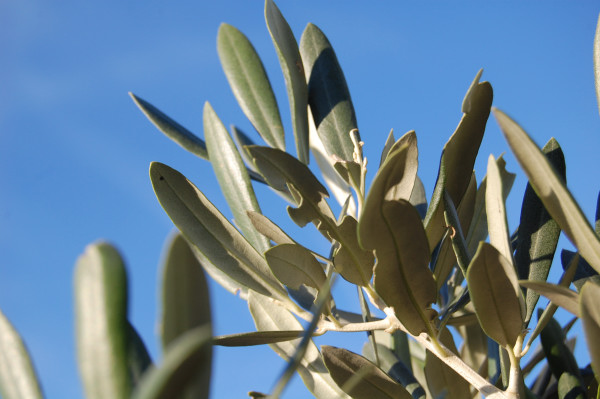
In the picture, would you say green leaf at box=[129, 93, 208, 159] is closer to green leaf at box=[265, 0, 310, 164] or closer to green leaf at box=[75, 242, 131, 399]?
green leaf at box=[265, 0, 310, 164]

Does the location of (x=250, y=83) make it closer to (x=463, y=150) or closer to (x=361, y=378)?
(x=463, y=150)

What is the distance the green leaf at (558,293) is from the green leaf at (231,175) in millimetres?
600

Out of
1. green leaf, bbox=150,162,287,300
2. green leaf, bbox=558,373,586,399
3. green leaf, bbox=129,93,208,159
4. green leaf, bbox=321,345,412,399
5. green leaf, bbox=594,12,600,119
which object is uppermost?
green leaf, bbox=129,93,208,159

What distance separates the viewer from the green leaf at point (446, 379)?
126cm

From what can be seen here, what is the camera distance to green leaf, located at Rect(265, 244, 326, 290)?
3.36 ft

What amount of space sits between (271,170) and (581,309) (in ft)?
1.95

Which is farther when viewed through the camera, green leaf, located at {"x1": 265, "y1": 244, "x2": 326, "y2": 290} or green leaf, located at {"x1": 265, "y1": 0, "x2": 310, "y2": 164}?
green leaf, located at {"x1": 265, "y1": 0, "x2": 310, "y2": 164}

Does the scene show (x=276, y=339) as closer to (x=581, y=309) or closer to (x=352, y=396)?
(x=352, y=396)

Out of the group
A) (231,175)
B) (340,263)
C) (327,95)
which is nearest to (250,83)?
(327,95)

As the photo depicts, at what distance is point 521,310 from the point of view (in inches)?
34.2

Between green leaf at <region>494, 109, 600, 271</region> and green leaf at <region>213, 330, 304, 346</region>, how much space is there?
47 cm

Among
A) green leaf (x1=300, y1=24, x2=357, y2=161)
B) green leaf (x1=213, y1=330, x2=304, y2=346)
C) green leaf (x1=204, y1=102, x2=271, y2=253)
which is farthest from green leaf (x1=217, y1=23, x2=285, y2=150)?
green leaf (x1=213, y1=330, x2=304, y2=346)

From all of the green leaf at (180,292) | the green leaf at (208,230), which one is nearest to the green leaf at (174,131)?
the green leaf at (208,230)

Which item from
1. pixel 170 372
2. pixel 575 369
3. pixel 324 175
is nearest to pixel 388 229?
pixel 170 372
